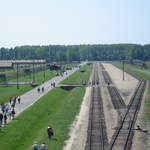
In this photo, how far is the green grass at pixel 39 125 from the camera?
27469 millimetres

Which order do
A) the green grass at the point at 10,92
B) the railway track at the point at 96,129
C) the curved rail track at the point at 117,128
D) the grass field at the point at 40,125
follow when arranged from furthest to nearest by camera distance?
the green grass at the point at 10,92 → the grass field at the point at 40,125 → the curved rail track at the point at 117,128 → the railway track at the point at 96,129

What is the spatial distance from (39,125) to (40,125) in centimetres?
10

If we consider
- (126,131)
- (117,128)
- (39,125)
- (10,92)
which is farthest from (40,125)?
(10,92)

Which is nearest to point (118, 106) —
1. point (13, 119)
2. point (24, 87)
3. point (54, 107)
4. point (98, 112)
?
point (98, 112)

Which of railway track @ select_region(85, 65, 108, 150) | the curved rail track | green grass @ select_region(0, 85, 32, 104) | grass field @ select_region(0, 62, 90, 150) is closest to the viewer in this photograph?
railway track @ select_region(85, 65, 108, 150)

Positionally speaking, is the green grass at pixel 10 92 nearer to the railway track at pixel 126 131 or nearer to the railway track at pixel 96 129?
the railway track at pixel 96 129

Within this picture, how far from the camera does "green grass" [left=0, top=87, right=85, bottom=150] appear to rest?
27469 millimetres

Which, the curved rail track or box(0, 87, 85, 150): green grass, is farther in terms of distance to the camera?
box(0, 87, 85, 150): green grass

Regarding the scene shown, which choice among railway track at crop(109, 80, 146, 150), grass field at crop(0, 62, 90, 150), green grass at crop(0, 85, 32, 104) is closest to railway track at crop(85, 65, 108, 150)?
railway track at crop(109, 80, 146, 150)

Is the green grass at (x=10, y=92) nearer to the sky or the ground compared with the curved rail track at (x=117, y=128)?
nearer to the sky

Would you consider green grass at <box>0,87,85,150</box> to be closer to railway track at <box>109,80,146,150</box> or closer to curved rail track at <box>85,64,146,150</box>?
curved rail track at <box>85,64,146,150</box>

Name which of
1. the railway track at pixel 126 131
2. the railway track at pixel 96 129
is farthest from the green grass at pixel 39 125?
the railway track at pixel 126 131

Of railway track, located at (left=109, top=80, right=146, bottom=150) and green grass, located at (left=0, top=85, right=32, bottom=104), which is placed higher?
green grass, located at (left=0, top=85, right=32, bottom=104)

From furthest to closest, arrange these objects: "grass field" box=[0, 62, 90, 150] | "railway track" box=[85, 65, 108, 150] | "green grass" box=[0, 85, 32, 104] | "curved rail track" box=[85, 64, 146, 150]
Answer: "green grass" box=[0, 85, 32, 104]
"grass field" box=[0, 62, 90, 150]
"curved rail track" box=[85, 64, 146, 150]
"railway track" box=[85, 65, 108, 150]
